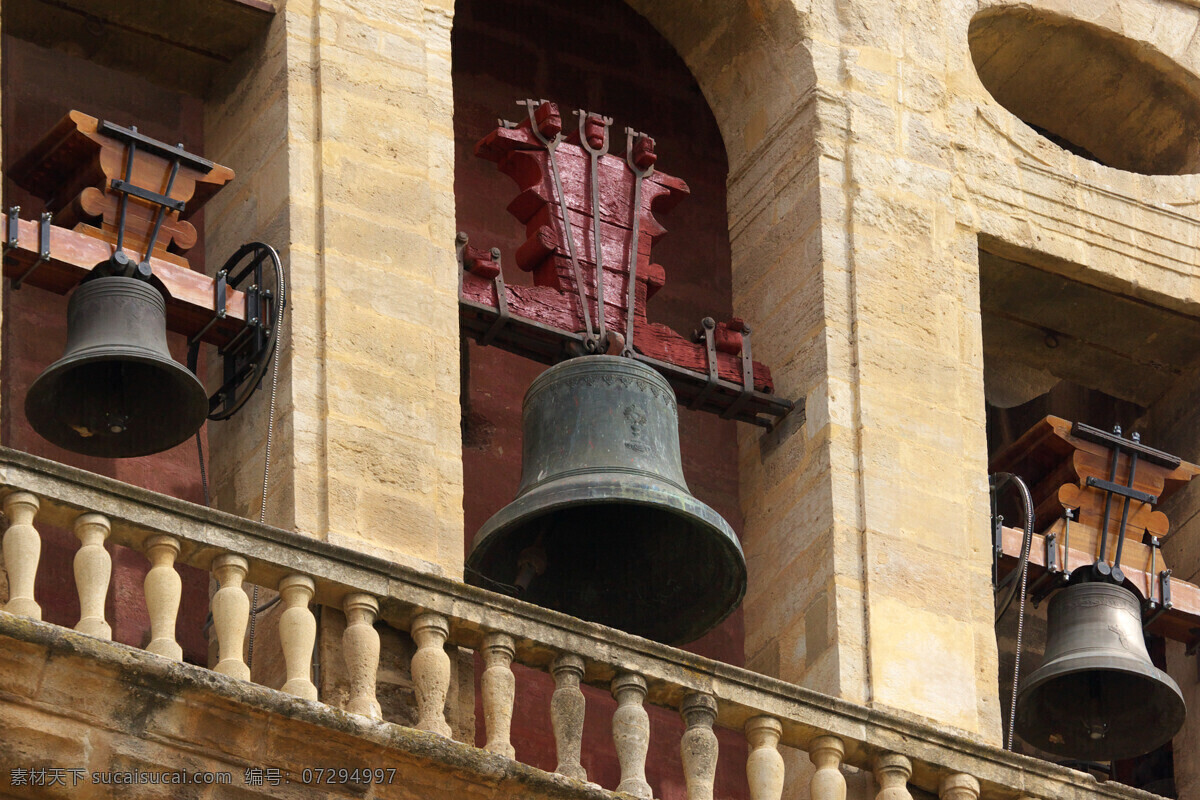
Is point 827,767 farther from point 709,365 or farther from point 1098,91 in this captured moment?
point 1098,91

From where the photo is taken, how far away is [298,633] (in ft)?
39.8

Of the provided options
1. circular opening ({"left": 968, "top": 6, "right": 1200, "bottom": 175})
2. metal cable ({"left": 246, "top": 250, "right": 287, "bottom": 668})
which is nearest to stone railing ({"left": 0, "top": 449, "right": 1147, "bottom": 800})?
metal cable ({"left": 246, "top": 250, "right": 287, "bottom": 668})

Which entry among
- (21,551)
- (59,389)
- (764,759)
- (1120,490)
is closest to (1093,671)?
(1120,490)

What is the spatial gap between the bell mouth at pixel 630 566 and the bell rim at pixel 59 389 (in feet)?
3.46

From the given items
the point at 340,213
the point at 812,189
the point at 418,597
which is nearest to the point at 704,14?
the point at 812,189

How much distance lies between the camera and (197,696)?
11.6 m

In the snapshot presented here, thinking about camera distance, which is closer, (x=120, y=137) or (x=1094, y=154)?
(x=120, y=137)

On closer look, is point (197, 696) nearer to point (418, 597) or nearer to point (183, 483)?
point (418, 597)

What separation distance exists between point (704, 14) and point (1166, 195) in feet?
6.65

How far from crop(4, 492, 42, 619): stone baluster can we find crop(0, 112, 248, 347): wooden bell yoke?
5.44 feet

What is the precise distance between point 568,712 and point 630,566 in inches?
60.0

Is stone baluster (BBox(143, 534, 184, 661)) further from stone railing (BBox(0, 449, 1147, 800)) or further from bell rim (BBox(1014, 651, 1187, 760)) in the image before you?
bell rim (BBox(1014, 651, 1187, 760))

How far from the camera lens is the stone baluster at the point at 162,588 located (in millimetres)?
11914

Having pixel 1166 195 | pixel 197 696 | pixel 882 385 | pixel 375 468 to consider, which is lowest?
pixel 197 696
